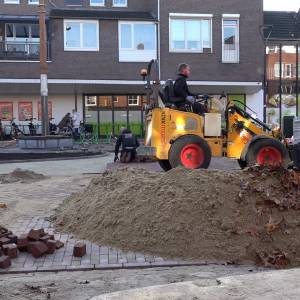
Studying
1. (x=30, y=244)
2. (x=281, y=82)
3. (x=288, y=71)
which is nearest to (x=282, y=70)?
(x=288, y=71)

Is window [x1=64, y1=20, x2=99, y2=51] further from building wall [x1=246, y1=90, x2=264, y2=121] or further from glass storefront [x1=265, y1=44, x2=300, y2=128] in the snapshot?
glass storefront [x1=265, y1=44, x2=300, y2=128]

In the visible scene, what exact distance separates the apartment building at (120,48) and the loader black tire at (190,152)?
67.6ft

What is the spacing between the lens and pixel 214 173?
791 cm

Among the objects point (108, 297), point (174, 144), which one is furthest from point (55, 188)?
point (108, 297)

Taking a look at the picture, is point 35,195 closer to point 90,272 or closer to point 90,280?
point 90,272

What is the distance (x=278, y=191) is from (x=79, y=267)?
2.75 m

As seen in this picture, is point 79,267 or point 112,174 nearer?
point 79,267

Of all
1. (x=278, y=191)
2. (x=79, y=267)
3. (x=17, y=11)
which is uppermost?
(x=17, y=11)

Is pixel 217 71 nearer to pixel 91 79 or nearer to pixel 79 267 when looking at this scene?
pixel 91 79

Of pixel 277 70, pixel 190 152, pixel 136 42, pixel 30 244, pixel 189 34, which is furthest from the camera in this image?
pixel 277 70

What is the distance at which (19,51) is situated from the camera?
32.7m

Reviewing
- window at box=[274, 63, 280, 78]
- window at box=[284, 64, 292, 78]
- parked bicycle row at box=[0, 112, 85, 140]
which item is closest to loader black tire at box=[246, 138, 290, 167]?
parked bicycle row at box=[0, 112, 85, 140]

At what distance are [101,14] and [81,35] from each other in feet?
6.30

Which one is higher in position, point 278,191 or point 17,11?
point 17,11
